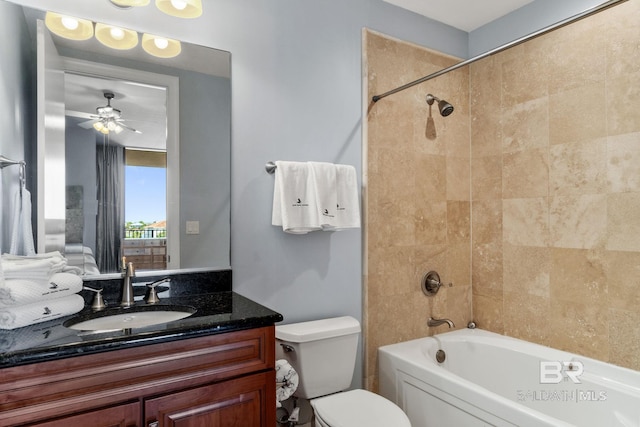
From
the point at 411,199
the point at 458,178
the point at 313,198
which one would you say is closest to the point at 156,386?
the point at 313,198

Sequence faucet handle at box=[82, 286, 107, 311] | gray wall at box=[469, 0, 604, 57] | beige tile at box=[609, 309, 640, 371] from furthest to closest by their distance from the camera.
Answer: gray wall at box=[469, 0, 604, 57]
beige tile at box=[609, 309, 640, 371]
faucet handle at box=[82, 286, 107, 311]

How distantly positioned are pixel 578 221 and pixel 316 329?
1596 mm

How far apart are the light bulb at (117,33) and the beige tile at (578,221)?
8.02 ft

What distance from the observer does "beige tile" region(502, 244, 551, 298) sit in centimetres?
235

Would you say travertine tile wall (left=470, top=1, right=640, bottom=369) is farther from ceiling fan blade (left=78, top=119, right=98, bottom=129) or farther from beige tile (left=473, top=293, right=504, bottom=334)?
ceiling fan blade (left=78, top=119, right=98, bottom=129)

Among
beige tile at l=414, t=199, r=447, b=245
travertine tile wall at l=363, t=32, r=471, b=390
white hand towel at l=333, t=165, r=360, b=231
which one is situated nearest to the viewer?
white hand towel at l=333, t=165, r=360, b=231

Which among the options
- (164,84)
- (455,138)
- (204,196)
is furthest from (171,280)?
(455,138)

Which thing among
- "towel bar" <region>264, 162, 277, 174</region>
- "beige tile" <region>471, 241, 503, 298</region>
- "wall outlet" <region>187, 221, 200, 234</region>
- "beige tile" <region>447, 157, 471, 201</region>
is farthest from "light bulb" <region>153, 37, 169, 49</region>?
"beige tile" <region>471, 241, 503, 298</region>

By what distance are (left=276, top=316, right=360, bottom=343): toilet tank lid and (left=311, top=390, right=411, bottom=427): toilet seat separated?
295 mm

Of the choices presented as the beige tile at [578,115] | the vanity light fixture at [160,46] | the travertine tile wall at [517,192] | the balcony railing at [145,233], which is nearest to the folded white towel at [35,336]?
the balcony railing at [145,233]

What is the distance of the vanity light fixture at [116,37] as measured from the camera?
5.37ft

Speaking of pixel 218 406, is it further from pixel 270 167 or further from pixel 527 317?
pixel 527 317

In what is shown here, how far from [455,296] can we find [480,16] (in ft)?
6.34

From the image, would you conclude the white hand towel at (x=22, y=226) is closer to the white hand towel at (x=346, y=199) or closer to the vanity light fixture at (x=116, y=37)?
the vanity light fixture at (x=116, y=37)
